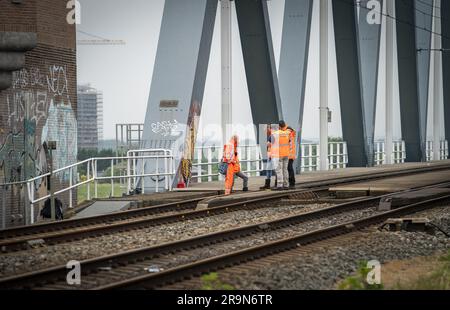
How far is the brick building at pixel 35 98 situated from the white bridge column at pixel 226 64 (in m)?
5.11

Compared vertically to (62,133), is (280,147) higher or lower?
lower

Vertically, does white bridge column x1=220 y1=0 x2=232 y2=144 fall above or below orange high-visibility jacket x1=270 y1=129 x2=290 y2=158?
above

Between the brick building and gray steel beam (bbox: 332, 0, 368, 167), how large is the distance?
18476 millimetres

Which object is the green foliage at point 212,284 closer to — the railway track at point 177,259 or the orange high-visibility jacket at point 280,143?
the railway track at point 177,259

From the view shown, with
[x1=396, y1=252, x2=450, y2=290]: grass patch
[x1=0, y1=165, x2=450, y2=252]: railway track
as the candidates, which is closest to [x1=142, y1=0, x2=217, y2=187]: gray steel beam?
[x1=0, y1=165, x2=450, y2=252]: railway track

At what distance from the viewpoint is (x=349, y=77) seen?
133 ft

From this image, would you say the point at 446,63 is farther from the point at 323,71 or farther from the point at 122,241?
the point at 122,241

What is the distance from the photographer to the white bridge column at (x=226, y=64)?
2662 cm

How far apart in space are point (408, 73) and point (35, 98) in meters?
31.8

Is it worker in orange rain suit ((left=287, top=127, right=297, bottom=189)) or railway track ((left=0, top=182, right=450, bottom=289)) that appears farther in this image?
worker in orange rain suit ((left=287, top=127, right=297, bottom=189))

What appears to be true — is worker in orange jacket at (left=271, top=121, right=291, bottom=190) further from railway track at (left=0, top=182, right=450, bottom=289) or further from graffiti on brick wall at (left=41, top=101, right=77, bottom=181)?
railway track at (left=0, top=182, right=450, bottom=289)

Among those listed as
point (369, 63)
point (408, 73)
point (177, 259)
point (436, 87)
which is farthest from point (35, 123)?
point (436, 87)

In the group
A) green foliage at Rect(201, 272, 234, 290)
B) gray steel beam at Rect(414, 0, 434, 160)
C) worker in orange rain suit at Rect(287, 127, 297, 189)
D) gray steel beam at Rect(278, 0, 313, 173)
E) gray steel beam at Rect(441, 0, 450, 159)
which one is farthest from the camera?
gray steel beam at Rect(441, 0, 450, 159)

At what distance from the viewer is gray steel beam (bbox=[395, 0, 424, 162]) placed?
49969 mm
